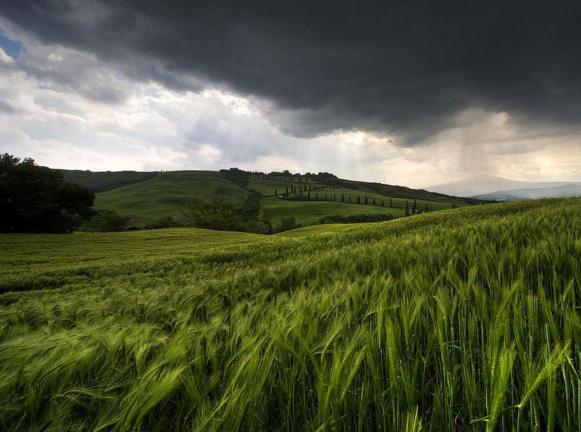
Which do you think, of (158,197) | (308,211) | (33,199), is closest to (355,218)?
(308,211)

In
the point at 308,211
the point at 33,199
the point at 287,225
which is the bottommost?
the point at 287,225

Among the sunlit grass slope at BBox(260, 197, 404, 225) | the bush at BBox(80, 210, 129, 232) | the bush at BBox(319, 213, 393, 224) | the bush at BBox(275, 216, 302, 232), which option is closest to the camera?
the bush at BBox(80, 210, 129, 232)

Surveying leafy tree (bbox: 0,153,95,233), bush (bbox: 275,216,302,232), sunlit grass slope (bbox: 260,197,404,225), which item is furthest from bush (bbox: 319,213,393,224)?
leafy tree (bbox: 0,153,95,233)

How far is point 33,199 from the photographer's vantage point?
46.4 metres

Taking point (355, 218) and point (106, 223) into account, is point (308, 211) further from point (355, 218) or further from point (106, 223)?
point (106, 223)

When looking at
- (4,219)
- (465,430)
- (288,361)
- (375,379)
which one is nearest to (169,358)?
(288,361)

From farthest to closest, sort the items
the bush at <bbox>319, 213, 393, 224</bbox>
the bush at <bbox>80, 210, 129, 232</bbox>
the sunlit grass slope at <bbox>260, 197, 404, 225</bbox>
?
the sunlit grass slope at <bbox>260, 197, 404, 225</bbox>, the bush at <bbox>319, 213, 393, 224</bbox>, the bush at <bbox>80, 210, 129, 232</bbox>

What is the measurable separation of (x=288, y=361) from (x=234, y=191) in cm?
19323

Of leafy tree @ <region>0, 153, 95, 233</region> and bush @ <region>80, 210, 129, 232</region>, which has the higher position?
leafy tree @ <region>0, 153, 95, 233</region>

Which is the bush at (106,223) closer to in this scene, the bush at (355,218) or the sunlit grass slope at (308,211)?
the sunlit grass slope at (308,211)

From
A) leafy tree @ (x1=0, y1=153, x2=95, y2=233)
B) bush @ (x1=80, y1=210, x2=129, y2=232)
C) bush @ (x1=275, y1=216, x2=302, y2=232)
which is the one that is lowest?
bush @ (x1=275, y1=216, x2=302, y2=232)

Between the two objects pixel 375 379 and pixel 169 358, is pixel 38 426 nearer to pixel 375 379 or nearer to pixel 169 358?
pixel 169 358

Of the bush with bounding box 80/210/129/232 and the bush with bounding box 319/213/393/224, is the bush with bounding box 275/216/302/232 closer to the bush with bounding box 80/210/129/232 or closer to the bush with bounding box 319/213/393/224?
the bush with bounding box 319/213/393/224

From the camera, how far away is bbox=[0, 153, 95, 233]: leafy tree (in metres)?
44.8
